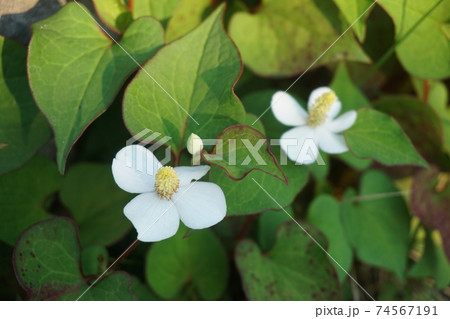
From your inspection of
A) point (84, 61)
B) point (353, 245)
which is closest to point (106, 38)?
point (84, 61)

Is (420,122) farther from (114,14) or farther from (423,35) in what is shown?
(114,14)

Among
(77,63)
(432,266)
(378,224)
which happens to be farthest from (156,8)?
(432,266)

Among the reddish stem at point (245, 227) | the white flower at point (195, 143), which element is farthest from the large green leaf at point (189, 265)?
the white flower at point (195, 143)

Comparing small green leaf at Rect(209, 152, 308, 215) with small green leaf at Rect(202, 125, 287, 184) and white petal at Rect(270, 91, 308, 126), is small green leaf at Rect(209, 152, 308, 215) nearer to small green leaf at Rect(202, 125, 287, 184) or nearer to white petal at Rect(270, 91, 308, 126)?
small green leaf at Rect(202, 125, 287, 184)

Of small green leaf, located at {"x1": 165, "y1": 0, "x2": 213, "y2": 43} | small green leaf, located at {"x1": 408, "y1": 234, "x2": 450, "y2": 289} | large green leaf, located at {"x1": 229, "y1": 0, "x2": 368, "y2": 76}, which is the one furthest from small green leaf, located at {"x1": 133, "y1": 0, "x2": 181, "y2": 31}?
small green leaf, located at {"x1": 408, "y1": 234, "x2": 450, "y2": 289}

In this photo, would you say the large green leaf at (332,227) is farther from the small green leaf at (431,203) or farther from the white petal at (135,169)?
the white petal at (135,169)

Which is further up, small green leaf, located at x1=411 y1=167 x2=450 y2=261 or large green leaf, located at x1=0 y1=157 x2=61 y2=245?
large green leaf, located at x1=0 y1=157 x2=61 y2=245
